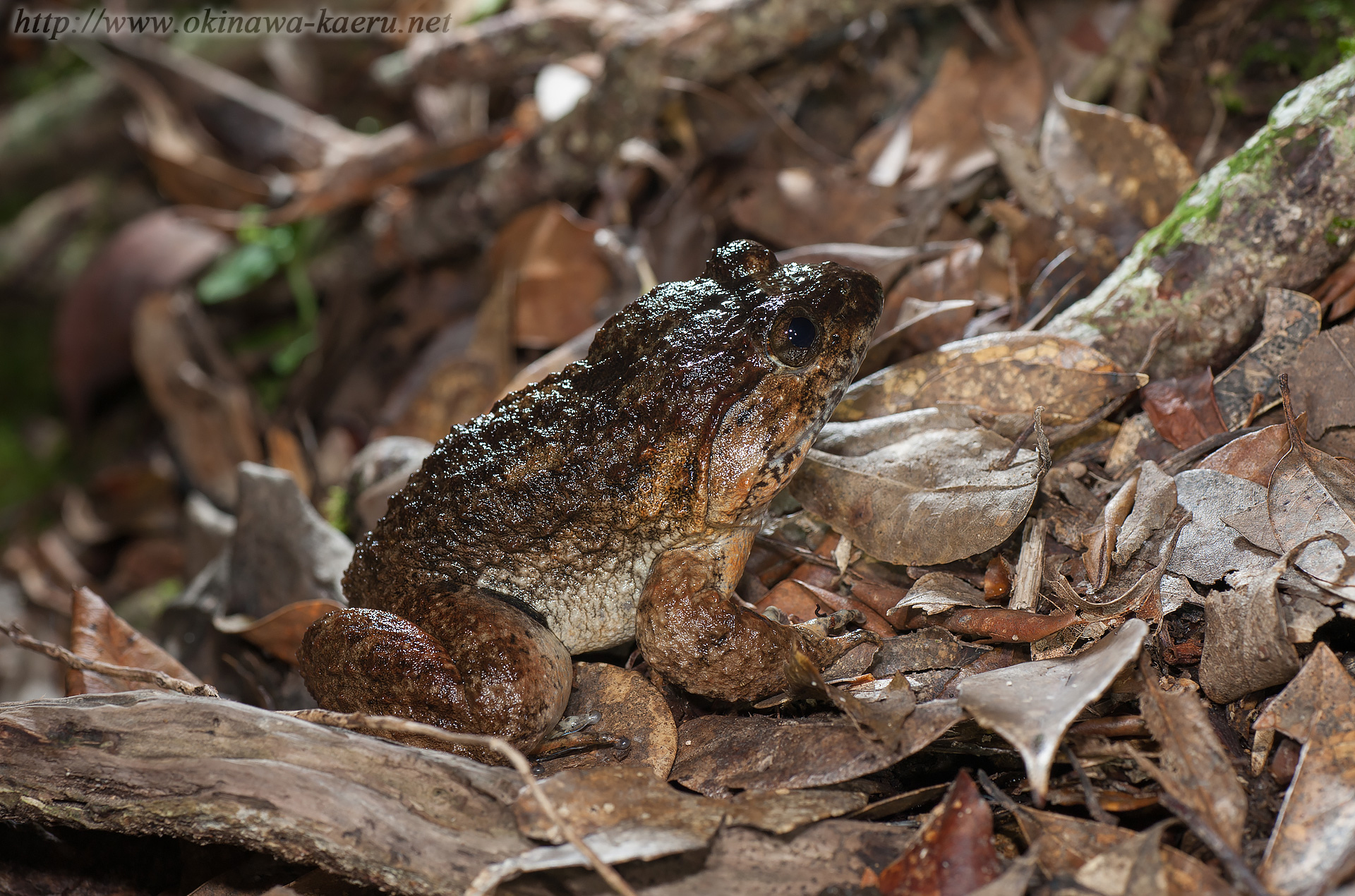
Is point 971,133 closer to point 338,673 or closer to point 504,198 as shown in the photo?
point 504,198

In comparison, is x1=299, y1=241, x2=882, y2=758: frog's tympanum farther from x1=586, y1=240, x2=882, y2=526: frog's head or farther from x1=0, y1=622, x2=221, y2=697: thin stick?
x1=0, y1=622, x2=221, y2=697: thin stick

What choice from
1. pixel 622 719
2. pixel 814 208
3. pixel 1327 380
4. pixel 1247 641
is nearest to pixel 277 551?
pixel 622 719

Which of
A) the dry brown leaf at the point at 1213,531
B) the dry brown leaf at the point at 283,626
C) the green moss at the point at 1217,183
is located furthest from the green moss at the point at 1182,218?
the dry brown leaf at the point at 283,626

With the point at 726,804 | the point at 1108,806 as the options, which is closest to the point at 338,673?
the point at 726,804

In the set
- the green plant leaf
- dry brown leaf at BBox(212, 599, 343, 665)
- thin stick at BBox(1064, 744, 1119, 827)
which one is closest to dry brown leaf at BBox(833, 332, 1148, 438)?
thin stick at BBox(1064, 744, 1119, 827)

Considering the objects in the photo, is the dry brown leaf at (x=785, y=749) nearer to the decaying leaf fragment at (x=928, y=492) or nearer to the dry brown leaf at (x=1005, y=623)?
the dry brown leaf at (x=1005, y=623)

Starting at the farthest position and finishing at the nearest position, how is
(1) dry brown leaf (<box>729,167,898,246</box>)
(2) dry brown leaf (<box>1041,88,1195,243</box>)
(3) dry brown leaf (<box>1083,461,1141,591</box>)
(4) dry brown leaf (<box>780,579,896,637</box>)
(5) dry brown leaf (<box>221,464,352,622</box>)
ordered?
1. (1) dry brown leaf (<box>729,167,898,246</box>)
2. (5) dry brown leaf (<box>221,464,352,622</box>)
3. (2) dry brown leaf (<box>1041,88,1195,243</box>)
4. (4) dry brown leaf (<box>780,579,896,637</box>)
5. (3) dry brown leaf (<box>1083,461,1141,591</box>)
